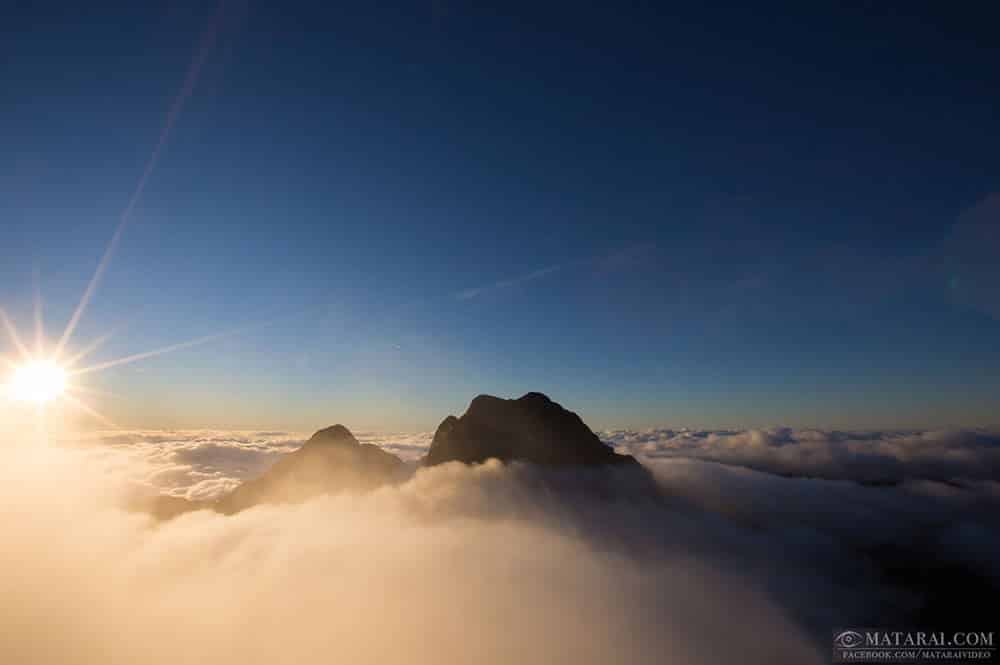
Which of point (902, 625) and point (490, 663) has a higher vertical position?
point (902, 625)

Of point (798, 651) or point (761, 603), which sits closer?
point (798, 651)

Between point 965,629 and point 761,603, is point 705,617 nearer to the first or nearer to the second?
point 761,603

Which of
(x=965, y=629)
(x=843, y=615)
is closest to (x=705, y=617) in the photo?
(x=843, y=615)

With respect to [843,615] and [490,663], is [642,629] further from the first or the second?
Answer: [843,615]

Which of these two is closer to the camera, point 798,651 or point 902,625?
point 798,651

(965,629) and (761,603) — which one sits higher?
(761,603)

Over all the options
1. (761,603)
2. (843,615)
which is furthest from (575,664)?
(843,615)
